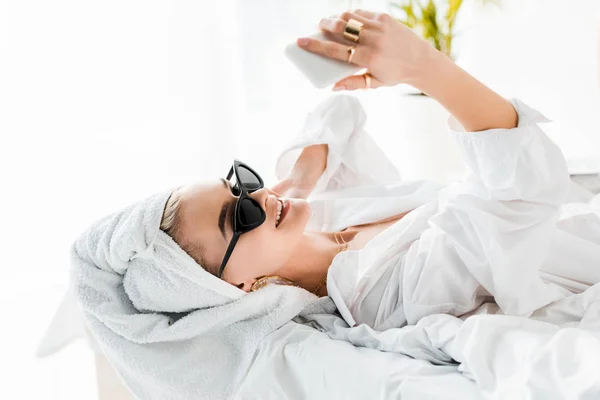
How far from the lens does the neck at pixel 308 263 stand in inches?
62.9

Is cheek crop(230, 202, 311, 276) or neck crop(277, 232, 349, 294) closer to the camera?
cheek crop(230, 202, 311, 276)

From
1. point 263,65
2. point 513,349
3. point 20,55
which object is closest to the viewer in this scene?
point 513,349

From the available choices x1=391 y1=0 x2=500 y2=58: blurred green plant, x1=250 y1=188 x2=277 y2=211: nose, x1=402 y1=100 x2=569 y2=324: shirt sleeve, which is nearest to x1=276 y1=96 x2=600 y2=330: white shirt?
x1=402 y1=100 x2=569 y2=324: shirt sleeve

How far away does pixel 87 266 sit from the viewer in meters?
1.38

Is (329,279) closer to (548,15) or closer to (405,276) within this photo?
(405,276)

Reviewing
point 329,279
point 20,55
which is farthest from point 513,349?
point 20,55

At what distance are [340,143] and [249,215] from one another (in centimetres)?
59

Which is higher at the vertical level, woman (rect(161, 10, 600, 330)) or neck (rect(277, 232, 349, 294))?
woman (rect(161, 10, 600, 330))

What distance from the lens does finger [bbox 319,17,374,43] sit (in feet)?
3.54

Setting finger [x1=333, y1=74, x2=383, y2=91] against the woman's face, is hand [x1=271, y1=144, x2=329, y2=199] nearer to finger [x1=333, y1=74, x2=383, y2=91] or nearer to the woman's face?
the woman's face

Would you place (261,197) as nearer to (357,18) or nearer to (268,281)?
(268,281)

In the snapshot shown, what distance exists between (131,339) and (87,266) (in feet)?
0.63

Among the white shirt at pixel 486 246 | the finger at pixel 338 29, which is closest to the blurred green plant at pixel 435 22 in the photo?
the white shirt at pixel 486 246

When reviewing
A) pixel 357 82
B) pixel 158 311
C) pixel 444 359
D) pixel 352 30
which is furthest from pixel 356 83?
pixel 158 311
